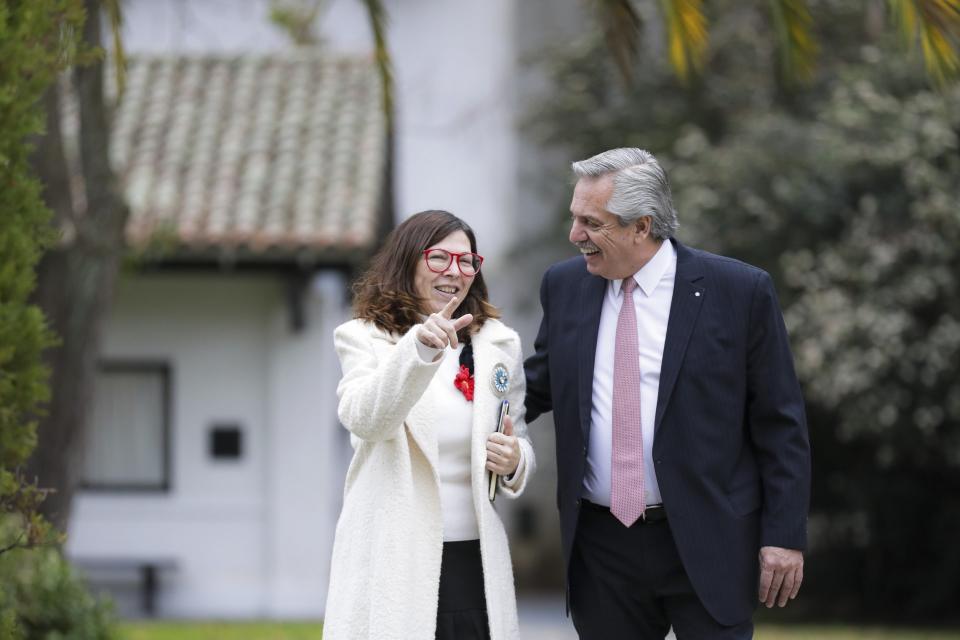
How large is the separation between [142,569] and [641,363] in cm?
876

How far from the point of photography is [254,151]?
13062 mm

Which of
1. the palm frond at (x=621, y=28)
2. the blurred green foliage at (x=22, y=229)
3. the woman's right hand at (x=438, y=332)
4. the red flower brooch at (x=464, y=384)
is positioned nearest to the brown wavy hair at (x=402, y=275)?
the red flower brooch at (x=464, y=384)

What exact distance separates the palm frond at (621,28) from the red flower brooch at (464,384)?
8.06ft

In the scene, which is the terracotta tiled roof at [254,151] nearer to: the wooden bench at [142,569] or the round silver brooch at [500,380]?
the wooden bench at [142,569]

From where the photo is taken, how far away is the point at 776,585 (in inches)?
166

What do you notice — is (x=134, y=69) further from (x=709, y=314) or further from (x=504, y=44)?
(x=709, y=314)

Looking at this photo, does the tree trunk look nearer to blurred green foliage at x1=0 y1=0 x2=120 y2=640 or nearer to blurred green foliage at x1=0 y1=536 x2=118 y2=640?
blurred green foliage at x1=0 y1=536 x2=118 y2=640

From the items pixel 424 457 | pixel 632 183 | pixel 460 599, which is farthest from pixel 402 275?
pixel 460 599

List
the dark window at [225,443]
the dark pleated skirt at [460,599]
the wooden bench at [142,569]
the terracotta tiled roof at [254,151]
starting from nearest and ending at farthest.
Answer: the dark pleated skirt at [460,599], the terracotta tiled roof at [254,151], the wooden bench at [142,569], the dark window at [225,443]

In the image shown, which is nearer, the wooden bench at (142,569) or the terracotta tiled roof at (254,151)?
the terracotta tiled roof at (254,151)

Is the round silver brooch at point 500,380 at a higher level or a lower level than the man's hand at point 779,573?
higher

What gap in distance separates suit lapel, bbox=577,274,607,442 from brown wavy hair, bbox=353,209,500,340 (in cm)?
34

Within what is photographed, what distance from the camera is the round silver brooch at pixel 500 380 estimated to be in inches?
165

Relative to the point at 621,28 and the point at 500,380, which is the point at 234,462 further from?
the point at 500,380
